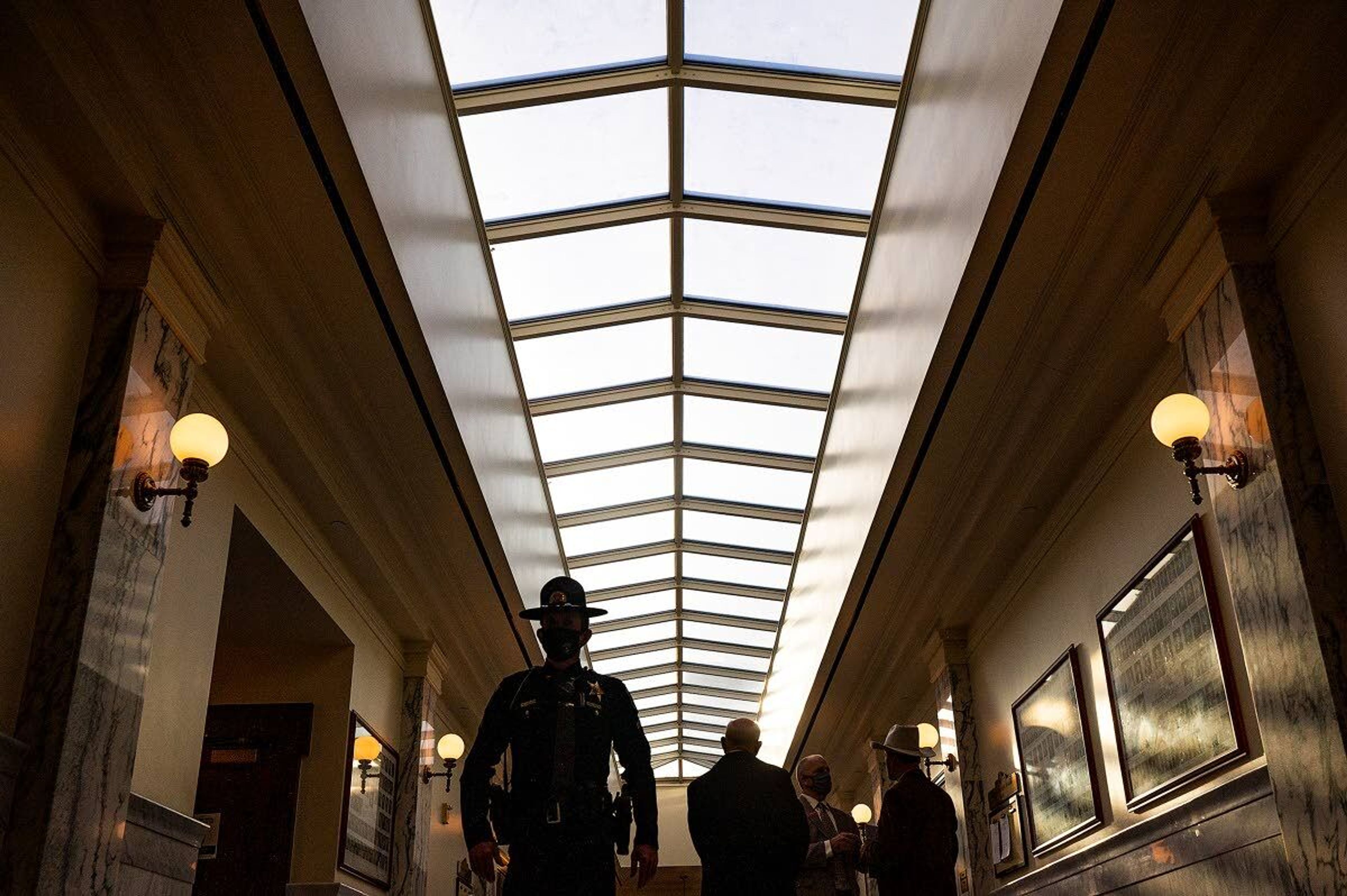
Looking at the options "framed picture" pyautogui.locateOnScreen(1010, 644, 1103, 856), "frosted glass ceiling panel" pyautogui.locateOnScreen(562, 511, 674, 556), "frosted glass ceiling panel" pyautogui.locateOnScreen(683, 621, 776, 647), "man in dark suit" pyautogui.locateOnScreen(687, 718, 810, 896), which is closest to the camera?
"man in dark suit" pyautogui.locateOnScreen(687, 718, 810, 896)

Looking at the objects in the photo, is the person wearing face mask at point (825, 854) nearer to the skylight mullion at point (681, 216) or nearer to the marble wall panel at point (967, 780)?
the skylight mullion at point (681, 216)

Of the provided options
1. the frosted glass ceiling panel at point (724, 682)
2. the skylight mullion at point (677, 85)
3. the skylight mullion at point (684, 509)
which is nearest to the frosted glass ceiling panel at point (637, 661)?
the frosted glass ceiling panel at point (724, 682)

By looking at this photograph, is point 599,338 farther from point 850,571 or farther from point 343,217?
point 343,217

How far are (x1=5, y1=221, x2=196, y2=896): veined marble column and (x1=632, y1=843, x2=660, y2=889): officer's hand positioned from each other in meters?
2.20

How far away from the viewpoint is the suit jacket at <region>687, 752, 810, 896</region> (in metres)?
5.20

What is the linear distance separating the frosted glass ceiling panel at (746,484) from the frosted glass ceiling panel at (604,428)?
0.78 meters

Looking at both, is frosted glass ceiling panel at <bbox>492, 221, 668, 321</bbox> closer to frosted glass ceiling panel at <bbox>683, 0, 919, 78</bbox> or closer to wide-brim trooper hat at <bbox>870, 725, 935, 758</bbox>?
frosted glass ceiling panel at <bbox>683, 0, 919, 78</bbox>

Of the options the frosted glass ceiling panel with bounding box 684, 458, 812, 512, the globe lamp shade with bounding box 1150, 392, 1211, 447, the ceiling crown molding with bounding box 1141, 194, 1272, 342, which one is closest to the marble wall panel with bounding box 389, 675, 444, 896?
the frosted glass ceiling panel with bounding box 684, 458, 812, 512

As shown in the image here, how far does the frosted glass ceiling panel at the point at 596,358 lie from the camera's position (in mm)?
11172

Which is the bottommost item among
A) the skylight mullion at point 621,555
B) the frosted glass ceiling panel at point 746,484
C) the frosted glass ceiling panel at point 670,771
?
the frosted glass ceiling panel at point 670,771

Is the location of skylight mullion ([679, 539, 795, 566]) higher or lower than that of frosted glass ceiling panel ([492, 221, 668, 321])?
lower

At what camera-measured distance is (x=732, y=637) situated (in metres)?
18.6

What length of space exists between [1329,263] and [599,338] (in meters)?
7.13

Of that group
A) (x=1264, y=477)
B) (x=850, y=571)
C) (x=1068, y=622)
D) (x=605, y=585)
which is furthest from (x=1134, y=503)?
(x=605, y=585)
